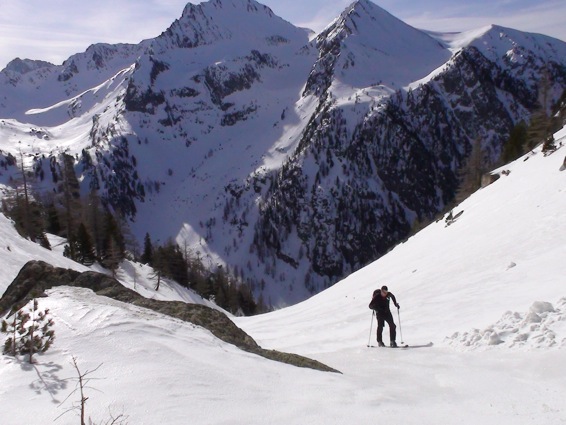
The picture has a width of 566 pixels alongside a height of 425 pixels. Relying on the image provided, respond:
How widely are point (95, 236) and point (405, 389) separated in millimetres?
51374

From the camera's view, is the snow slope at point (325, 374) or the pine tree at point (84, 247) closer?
the snow slope at point (325, 374)

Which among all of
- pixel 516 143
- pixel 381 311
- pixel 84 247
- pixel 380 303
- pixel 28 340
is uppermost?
pixel 516 143

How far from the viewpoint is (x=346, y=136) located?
195 m

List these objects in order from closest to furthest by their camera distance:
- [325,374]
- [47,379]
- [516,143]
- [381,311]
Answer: [47,379], [325,374], [381,311], [516,143]

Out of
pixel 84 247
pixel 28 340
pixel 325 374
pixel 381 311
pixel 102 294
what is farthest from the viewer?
pixel 84 247

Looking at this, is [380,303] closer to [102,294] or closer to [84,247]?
[102,294]

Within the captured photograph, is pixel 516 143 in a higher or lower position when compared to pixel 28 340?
higher

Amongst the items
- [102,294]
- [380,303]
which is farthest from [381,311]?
[102,294]

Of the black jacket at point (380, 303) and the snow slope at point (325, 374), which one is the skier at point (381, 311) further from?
the snow slope at point (325, 374)

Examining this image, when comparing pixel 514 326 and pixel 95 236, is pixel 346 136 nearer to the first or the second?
pixel 95 236

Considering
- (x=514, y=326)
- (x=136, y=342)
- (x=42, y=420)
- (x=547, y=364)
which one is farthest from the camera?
(x=514, y=326)

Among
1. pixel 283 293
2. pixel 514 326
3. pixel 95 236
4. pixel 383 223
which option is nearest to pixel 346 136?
pixel 383 223

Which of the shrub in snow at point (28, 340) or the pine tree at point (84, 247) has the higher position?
the pine tree at point (84, 247)

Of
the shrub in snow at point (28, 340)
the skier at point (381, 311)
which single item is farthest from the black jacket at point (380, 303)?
the shrub in snow at point (28, 340)
